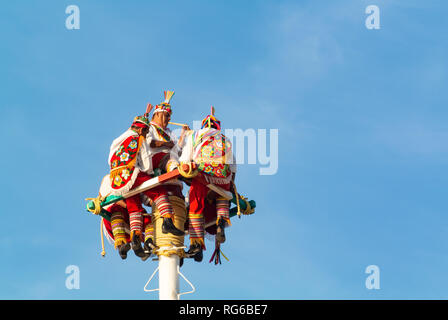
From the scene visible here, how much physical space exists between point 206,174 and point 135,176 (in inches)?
92.1

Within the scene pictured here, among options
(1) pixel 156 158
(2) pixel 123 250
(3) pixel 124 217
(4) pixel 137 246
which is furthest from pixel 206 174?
(2) pixel 123 250

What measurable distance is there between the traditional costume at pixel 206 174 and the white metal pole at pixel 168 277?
0.91 m

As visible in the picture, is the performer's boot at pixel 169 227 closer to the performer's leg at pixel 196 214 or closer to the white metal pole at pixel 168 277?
the performer's leg at pixel 196 214

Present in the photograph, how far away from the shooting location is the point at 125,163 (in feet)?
110

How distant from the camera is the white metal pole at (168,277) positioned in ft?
108

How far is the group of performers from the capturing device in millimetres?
33562

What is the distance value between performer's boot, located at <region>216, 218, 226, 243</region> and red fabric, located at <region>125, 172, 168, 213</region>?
2.02 meters

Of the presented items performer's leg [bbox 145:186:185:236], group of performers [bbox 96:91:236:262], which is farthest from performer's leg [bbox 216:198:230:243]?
performer's leg [bbox 145:186:185:236]

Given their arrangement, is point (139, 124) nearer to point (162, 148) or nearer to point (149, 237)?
point (162, 148)

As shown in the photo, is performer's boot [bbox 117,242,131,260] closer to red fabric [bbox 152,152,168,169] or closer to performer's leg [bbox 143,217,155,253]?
performer's leg [bbox 143,217,155,253]

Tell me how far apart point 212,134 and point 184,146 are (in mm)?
1316
